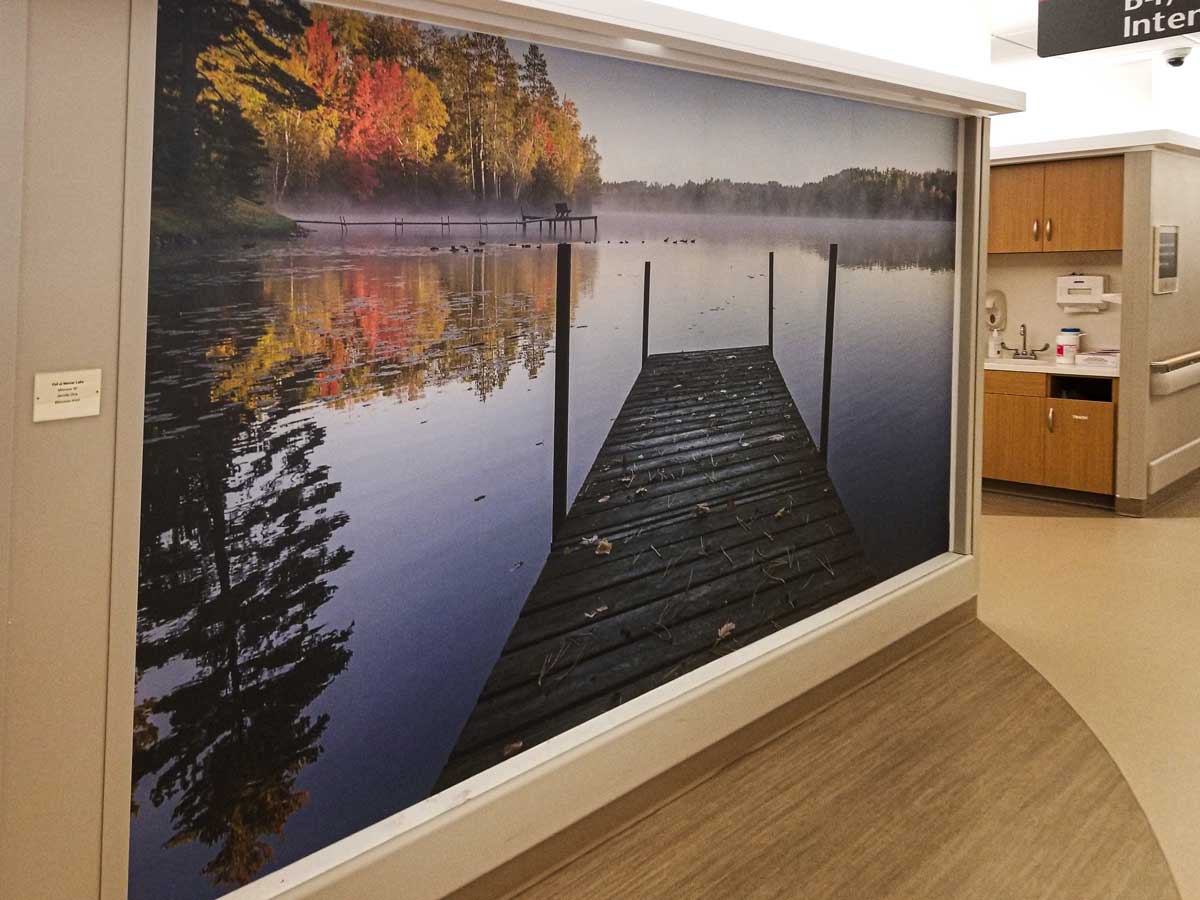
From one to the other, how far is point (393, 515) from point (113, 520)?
60 centimetres

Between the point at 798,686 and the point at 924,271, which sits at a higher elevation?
the point at 924,271

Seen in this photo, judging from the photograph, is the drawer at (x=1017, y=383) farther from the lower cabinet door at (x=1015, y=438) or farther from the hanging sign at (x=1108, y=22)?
the hanging sign at (x=1108, y=22)

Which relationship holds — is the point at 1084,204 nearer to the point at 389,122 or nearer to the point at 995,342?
the point at 995,342

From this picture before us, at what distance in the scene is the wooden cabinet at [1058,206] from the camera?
5977 mm

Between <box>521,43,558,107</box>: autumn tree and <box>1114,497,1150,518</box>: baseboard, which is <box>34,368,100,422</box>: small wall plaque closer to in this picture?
<box>521,43,558,107</box>: autumn tree

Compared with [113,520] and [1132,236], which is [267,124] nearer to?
[113,520]

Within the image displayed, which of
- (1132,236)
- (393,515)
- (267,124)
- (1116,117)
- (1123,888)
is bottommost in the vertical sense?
(1123,888)

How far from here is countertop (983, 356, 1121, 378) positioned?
6.00m

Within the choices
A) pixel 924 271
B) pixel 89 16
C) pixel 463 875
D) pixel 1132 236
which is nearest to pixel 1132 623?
pixel 924 271

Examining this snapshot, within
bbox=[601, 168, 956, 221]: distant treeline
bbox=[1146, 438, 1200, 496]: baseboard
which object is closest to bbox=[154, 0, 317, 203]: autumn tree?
bbox=[601, 168, 956, 221]: distant treeline

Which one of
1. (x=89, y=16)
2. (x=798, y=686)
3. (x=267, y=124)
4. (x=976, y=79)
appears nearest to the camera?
(x=89, y=16)

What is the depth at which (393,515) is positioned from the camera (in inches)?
85.2

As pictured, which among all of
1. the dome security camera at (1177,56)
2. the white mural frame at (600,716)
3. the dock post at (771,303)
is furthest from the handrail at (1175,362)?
the dock post at (771,303)

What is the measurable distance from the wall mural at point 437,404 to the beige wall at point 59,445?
0.09 m
